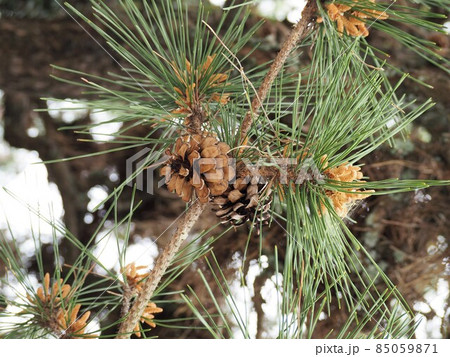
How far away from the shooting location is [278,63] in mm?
331

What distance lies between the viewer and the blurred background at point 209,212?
664mm

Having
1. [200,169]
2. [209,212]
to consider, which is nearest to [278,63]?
[200,169]

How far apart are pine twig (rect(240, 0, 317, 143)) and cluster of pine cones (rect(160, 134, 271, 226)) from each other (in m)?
0.03

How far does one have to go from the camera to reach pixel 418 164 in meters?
0.68

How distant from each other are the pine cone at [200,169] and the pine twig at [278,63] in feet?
0.09

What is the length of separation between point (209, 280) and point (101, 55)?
38cm

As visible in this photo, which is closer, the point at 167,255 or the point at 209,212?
the point at 167,255

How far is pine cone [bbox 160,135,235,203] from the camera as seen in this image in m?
0.30

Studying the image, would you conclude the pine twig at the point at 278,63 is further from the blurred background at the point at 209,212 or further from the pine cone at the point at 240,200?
the blurred background at the point at 209,212

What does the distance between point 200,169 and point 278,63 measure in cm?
9

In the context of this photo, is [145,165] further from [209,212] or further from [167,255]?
[209,212]

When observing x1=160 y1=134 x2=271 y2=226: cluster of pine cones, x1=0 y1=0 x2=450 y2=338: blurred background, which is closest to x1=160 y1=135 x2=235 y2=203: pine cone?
x1=160 y1=134 x2=271 y2=226: cluster of pine cones

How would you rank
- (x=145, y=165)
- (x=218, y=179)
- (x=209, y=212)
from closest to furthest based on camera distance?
1. (x=218, y=179)
2. (x=145, y=165)
3. (x=209, y=212)
